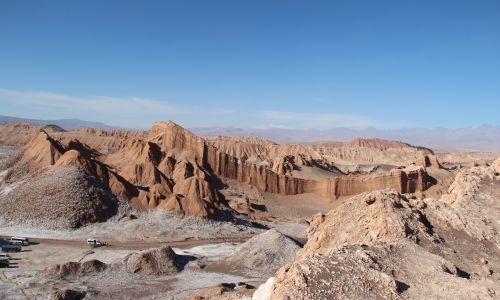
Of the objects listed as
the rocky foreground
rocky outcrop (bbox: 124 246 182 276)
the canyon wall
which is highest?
the rocky foreground

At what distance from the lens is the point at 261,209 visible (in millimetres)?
60938

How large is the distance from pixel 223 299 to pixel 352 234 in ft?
18.1

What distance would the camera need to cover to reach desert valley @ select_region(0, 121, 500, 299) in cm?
1415

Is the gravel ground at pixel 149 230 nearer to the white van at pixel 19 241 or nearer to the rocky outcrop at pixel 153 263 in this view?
the white van at pixel 19 241

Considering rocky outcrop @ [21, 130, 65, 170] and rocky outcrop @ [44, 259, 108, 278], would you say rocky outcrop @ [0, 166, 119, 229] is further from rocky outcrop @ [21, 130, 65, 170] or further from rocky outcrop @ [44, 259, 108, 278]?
rocky outcrop @ [44, 259, 108, 278]

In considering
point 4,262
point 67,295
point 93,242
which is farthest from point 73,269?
point 93,242

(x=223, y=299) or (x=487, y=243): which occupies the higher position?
(x=487, y=243)

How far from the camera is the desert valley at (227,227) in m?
14.1

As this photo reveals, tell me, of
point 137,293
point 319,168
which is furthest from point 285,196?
point 137,293

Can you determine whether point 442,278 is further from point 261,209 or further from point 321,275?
point 261,209

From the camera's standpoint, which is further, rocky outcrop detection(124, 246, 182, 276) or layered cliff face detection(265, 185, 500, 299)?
rocky outcrop detection(124, 246, 182, 276)

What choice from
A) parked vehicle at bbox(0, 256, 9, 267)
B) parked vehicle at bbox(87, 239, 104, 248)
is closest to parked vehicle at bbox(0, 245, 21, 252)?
parked vehicle at bbox(0, 256, 9, 267)

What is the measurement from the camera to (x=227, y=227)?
49625 millimetres

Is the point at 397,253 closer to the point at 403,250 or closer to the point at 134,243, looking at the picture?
the point at 403,250
